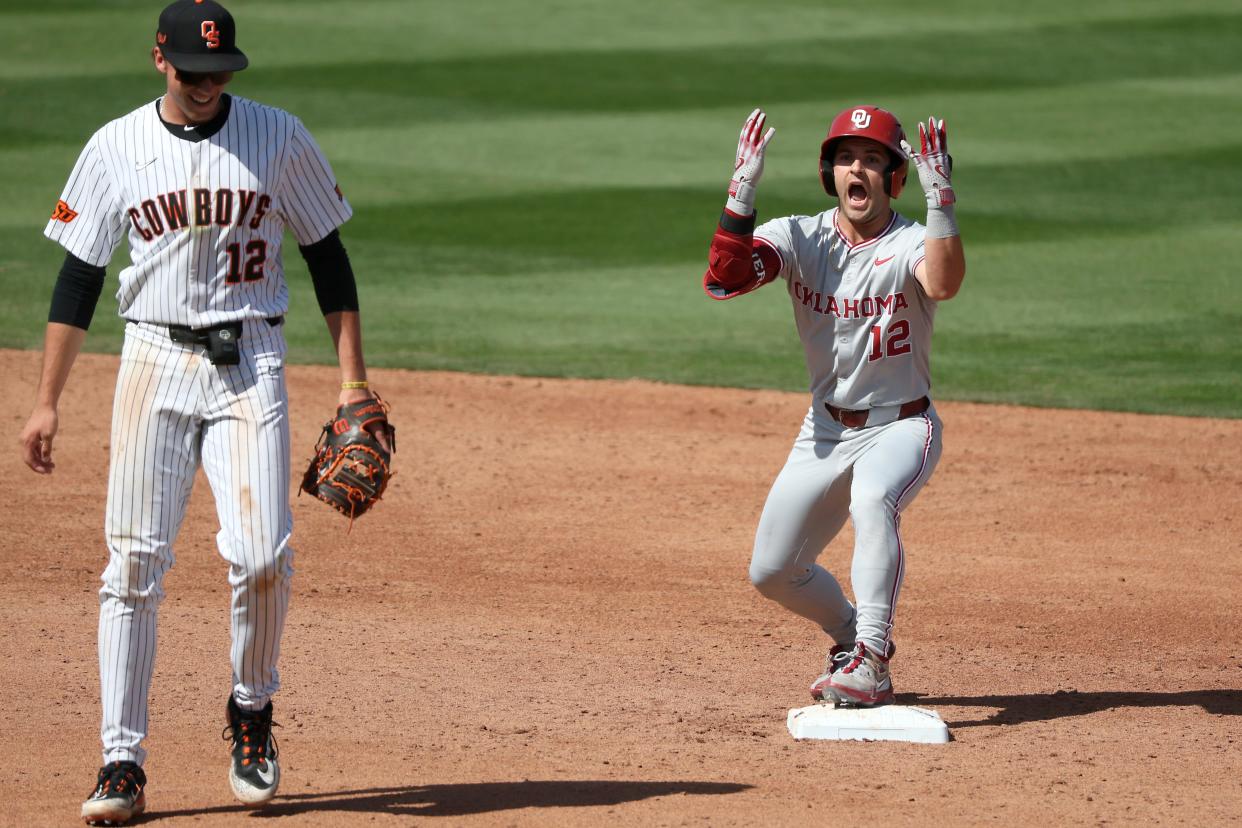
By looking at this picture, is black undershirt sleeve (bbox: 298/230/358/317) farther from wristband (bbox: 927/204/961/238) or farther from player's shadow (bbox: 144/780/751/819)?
wristband (bbox: 927/204/961/238)

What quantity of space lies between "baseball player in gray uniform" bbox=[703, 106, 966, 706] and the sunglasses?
5.24 feet

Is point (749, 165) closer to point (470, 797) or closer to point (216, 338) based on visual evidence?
point (216, 338)

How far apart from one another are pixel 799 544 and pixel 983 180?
10936 millimetres

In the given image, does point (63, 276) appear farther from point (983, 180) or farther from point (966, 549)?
point (983, 180)

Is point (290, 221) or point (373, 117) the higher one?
point (373, 117)

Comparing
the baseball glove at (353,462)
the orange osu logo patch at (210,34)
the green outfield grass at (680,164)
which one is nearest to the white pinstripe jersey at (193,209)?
the orange osu logo patch at (210,34)

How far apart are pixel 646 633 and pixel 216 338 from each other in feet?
8.22

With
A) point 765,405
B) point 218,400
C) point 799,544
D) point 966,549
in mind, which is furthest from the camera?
point 765,405

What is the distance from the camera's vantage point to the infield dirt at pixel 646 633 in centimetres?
470

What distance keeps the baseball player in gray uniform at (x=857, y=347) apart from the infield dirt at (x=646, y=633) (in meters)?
0.44

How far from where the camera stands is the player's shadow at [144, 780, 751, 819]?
4.48 meters

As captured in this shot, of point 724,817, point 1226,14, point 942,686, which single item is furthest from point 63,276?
point 1226,14

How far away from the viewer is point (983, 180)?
15.7 metres

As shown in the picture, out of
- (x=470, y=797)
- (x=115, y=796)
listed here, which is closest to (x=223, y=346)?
(x=115, y=796)
